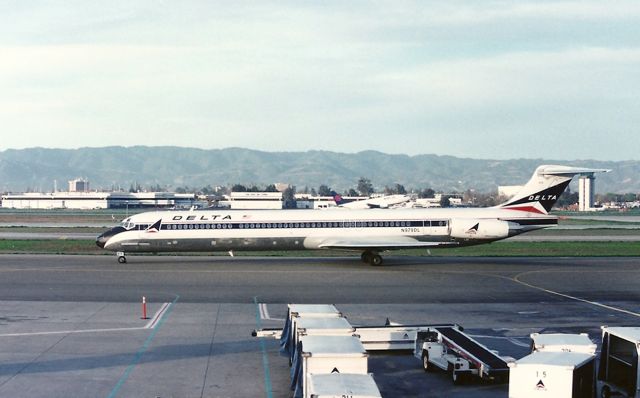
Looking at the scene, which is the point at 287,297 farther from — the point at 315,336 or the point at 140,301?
the point at 315,336

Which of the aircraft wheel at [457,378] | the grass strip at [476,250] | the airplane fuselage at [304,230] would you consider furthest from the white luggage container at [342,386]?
the grass strip at [476,250]

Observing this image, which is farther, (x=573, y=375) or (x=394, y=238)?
(x=394, y=238)

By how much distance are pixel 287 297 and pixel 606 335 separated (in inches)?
673

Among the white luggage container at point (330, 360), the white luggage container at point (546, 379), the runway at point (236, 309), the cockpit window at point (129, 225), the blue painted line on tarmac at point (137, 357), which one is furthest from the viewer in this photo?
the cockpit window at point (129, 225)

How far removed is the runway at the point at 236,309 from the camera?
19281 millimetres

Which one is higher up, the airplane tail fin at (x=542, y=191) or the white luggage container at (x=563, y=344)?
the airplane tail fin at (x=542, y=191)

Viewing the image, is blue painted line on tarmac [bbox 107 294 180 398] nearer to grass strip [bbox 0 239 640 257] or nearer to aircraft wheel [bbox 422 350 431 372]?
aircraft wheel [bbox 422 350 431 372]

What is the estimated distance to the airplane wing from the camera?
44500mm

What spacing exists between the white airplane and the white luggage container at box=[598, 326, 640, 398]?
26.6 metres

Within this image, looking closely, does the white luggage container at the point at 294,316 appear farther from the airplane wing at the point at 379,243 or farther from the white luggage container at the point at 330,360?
the airplane wing at the point at 379,243

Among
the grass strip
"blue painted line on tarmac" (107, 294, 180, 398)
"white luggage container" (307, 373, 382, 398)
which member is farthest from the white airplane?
"white luggage container" (307, 373, 382, 398)

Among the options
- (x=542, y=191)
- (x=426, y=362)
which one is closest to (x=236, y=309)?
(x=426, y=362)

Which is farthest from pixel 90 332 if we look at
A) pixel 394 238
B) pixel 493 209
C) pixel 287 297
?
pixel 493 209

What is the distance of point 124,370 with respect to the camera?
19891 mm
